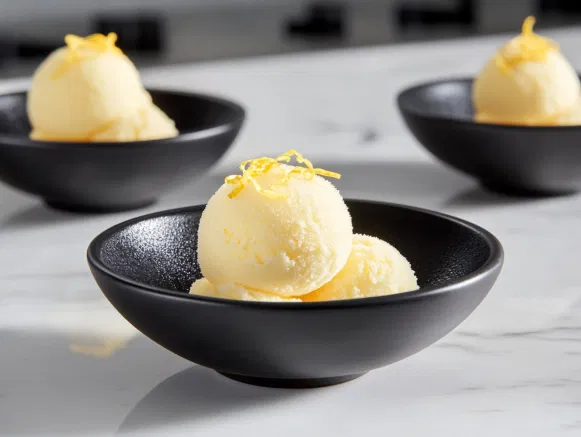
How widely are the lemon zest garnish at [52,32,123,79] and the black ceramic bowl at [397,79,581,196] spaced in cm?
39

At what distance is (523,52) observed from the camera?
132 cm

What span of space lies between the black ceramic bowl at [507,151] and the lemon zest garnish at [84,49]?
0.39 meters

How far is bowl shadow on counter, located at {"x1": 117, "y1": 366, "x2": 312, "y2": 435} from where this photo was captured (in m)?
0.70

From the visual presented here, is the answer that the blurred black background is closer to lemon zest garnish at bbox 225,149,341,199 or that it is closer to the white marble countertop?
the white marble countertop

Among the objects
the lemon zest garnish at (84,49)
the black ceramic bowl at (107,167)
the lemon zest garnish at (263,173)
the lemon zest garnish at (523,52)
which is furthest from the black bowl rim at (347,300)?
the lemon zest garnish at (523,52)

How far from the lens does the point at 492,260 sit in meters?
0.75

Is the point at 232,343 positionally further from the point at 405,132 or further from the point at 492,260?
the point at 405,132

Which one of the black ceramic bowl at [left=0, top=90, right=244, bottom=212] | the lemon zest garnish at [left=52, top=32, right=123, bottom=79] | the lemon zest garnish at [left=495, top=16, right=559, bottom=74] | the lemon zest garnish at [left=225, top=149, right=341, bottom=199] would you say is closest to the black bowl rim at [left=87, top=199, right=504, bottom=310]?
the lemon zest garnish at [left=225, top=149, right=341, bottom=199]

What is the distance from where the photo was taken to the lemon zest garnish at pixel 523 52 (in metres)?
1.32

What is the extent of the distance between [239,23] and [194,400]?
1771mm

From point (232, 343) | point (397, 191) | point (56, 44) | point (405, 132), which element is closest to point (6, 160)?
point (397, 191)

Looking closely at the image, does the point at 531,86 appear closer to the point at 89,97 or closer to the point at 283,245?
the point at 89,97

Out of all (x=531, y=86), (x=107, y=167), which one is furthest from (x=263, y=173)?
(x=531, y=86)

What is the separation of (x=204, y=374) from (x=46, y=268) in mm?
323
